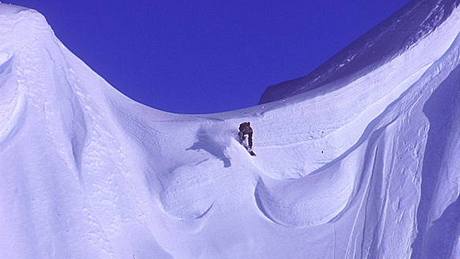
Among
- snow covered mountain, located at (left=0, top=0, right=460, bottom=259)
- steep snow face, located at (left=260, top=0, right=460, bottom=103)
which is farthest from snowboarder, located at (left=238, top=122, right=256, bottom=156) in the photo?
steep snow face, located at (left=260, top=0, right=460, bottom=103)

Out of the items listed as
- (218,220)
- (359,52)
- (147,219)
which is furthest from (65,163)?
(359,52)

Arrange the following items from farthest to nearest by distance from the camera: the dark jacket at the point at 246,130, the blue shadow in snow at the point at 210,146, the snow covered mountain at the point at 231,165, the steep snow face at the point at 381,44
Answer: the steep snow face at the point at 381,44 < the dark jacket at the point at 246,130 < the blue shadow in snow at the point at 210,146 < the snow covered mountain at the point at 231,165

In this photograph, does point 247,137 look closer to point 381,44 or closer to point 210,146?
point 210,146

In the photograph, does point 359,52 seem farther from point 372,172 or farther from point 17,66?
point 17,66

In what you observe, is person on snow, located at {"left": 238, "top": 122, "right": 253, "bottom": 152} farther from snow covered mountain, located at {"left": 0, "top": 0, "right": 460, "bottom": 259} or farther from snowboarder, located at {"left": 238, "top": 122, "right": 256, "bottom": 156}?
snow covered mountain, located at {"left": 0, "top": 0, "right": 460, "bottom": 259}

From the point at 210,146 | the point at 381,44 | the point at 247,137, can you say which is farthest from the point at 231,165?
the point at 381,44

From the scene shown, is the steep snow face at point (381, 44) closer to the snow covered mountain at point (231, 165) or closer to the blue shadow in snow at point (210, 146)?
the snow covered mountain at point (231, 165)

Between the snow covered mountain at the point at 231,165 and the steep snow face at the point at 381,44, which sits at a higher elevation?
the steep snow face at the point at 381,44

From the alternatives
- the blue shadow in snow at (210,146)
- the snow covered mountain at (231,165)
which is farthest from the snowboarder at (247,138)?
the blue shadow in snow at (210,146)
